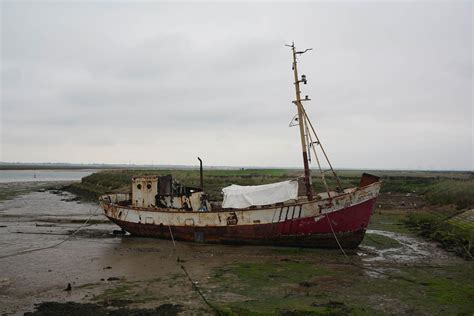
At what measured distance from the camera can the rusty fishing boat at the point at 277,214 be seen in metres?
16.9

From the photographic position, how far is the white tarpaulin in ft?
58.3

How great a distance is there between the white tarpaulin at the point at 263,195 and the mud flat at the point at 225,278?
6.78ft

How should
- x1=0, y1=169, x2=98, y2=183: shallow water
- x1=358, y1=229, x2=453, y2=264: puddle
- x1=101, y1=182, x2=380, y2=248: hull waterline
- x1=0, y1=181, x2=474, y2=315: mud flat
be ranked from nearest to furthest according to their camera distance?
x1=0, y1=181, x2=474, y2=315: mud flat < x1=358, y1=229, x2=453, y2=264: puddle < x1=101, y1=182, x2=380, y2=248: hull waterline < x1=0, y1=169, x2=98, y2=183: shallow water

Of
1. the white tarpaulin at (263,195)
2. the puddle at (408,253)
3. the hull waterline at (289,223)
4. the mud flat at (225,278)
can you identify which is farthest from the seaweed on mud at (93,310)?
the puddle at (408,253)

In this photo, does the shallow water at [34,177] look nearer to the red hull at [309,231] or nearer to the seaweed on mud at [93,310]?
the red hull at [309,231]

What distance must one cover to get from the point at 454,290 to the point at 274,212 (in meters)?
7.78

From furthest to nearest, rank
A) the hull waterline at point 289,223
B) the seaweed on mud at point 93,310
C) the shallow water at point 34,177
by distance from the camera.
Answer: the shallow water at point 34,177, the hull waterline at point 289,223, the seaweed on mud at point 93,310

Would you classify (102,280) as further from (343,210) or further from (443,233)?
→ (443,233)

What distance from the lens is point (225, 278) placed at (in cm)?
1277

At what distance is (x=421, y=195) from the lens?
37.2 m

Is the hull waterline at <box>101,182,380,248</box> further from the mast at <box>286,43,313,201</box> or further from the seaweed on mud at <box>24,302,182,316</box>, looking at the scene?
the seaweed on mud at <box>24,302,182,316</box>

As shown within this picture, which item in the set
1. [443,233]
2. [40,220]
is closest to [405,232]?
[443,233]

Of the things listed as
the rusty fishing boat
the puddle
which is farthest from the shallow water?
the puddle

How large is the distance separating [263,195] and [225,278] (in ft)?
19.6
